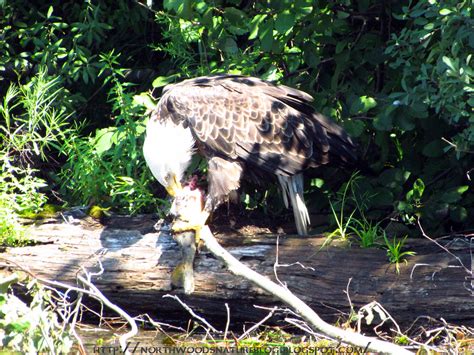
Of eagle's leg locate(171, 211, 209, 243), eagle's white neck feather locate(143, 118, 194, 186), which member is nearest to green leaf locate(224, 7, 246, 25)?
eagle's white neck feather locate(143, 118, 194, 186)

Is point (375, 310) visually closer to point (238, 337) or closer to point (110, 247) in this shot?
point (238, 337)

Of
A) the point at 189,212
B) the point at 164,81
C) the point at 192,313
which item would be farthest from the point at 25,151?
the point at 192,313

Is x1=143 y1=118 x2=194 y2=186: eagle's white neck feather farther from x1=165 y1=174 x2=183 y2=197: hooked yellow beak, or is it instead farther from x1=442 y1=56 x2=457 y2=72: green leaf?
x1=442 y1=56 x2=457 y2=72: green leaf

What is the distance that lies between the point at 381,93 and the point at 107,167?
6.48ft

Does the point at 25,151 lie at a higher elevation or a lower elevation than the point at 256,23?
lower

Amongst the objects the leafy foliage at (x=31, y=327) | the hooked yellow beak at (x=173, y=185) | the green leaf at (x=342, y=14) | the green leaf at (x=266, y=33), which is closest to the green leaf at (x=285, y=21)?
the green leaf at (x=266, y=33)

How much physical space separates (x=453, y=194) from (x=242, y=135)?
1.41 meters

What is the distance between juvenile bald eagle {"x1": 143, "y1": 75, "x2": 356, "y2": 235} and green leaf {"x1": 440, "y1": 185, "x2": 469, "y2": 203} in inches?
25.4

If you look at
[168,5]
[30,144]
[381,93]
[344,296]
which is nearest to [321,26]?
[381,93]

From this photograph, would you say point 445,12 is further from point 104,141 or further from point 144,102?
point 104,141

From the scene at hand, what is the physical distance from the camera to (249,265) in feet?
18.0

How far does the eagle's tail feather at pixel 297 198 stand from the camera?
616cm

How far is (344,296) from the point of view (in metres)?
5.22

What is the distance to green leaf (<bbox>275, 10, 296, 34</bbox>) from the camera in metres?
5.48
